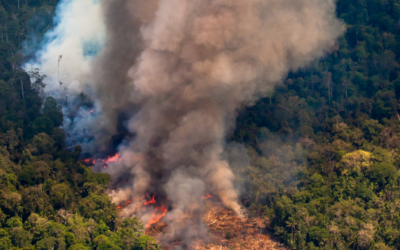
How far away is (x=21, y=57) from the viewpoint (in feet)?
277

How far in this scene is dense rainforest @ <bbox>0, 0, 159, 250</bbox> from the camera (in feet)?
187

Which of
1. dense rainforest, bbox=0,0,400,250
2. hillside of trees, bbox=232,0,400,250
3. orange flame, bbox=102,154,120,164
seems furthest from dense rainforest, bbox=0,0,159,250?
hillside of trees, bbox=232,0,400,250

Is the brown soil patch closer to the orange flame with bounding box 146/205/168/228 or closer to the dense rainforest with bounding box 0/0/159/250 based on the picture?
the orange flame with bounding box 146/205/168/228

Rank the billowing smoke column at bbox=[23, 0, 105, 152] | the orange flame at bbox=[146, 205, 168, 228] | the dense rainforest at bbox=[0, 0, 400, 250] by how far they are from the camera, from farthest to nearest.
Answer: the billowing smoke column at bbox=[23, 0, 105, 152]
the orange flame at bbox=[146, 205, 168, 228]
the dense rainforest at bbox=[0, 0, 400, 250]

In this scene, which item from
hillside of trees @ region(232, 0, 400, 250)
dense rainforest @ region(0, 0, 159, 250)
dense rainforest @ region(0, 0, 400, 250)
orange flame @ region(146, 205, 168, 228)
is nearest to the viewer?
dense rainforest @ region(0, 0, 159, 250)

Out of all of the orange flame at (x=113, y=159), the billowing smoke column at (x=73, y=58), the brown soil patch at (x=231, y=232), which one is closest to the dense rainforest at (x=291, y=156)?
the brown soil patch at (x=231, y=232)

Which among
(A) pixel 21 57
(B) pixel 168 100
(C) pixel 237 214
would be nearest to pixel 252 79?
(B) pixel 168 100

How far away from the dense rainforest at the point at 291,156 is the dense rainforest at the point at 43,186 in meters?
0.11

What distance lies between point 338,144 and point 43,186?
31.6m

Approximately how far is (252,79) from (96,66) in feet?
59.8

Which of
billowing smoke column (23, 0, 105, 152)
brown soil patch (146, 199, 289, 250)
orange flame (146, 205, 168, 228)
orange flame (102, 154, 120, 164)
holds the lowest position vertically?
brown soil patch (146, 199, 289, 250)

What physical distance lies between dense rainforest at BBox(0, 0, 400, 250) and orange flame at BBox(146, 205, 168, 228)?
8.79 ft

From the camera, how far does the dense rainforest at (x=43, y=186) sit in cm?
5712

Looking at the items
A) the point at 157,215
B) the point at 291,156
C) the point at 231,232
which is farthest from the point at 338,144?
the point at 157,215
